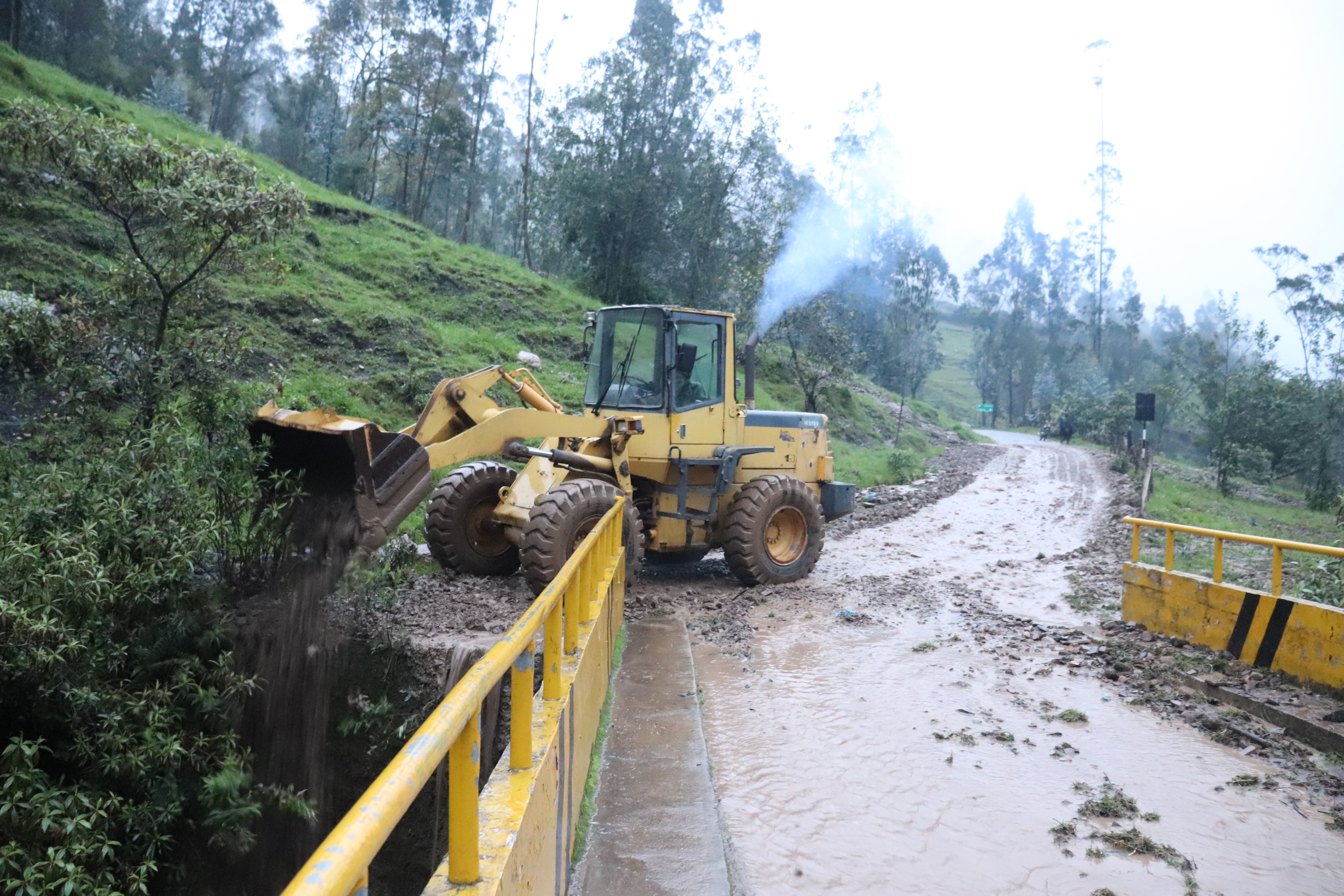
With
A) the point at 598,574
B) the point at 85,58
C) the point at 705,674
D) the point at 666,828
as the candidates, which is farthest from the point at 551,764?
the point at 85,58

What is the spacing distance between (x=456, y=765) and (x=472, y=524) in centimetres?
730

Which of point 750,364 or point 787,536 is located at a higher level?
point 750,364

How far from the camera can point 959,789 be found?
506 centimetres

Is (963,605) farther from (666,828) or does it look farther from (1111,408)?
(1111,408)

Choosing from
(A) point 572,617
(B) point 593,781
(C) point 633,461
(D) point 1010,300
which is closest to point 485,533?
(C) point 633,461

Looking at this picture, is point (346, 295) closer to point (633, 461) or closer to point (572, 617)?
point (633, 461)

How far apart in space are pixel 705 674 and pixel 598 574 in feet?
5.04

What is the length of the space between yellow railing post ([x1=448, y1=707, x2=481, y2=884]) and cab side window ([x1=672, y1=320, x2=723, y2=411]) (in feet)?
24.9

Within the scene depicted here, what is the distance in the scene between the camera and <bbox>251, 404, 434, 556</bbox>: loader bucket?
6.61 m

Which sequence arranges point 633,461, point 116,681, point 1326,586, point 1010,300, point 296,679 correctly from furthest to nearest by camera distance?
point 1010,300 → point 633,461 → point 1326,586 → point 296,679 → point 116,681

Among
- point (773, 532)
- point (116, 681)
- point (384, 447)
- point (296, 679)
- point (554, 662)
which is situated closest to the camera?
point (554, 662)

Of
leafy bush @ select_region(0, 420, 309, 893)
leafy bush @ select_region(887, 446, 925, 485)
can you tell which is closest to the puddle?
leafy bush @ select_region(0, 420, 309, 893)

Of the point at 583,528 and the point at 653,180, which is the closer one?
the point at 583,528

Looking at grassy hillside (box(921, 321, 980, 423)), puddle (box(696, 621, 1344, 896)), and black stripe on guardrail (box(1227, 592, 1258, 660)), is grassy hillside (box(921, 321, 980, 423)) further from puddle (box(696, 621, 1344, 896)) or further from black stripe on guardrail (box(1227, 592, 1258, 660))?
puddle (box(696, 621, 1344, 896))
